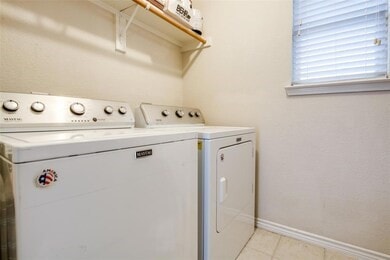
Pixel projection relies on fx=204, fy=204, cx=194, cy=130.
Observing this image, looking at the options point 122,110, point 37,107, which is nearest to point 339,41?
point 122,110

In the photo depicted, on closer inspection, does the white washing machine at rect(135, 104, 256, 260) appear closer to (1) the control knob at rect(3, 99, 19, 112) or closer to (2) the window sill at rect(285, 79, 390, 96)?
(2) the window sill at rect(285, 79, 390, 96)

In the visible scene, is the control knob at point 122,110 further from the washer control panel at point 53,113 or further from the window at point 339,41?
the window at point 339,41

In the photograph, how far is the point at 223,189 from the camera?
47.5 inches

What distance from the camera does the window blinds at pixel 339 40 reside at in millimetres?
1278

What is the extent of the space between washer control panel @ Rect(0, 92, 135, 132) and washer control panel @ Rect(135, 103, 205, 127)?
142 millimetres

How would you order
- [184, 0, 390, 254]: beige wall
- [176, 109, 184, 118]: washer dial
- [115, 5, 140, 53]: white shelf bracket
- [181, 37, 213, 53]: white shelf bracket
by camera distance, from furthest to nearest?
[181, 37, 213, 53]: white shelf bracket < [176, 109, 184, 118]: washer dial < [115, 5, 140, 53]: white shelf bracket < [184, 0, 390, 254]: beige wall

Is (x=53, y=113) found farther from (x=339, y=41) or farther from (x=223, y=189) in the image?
(x=339, y=41)

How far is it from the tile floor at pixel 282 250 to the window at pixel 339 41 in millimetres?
1190

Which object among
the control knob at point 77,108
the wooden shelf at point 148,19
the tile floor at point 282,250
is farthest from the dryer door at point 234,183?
the wooden shelf at point 148,19

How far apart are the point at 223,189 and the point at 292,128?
0.79m

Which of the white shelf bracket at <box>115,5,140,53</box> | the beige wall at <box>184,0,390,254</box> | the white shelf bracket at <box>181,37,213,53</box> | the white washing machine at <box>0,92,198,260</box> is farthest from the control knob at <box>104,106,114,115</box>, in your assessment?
the white shelf bracket at <box>181,37,213,53</box>

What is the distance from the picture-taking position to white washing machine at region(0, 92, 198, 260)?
0.52 metres

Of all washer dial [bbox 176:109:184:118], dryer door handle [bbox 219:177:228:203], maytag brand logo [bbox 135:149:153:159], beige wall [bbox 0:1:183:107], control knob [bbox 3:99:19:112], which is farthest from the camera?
washer dial [bbox 176:109:184:118]

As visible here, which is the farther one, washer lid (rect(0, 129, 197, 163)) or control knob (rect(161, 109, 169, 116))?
control knob (rect(161, 109, 169, 116))
